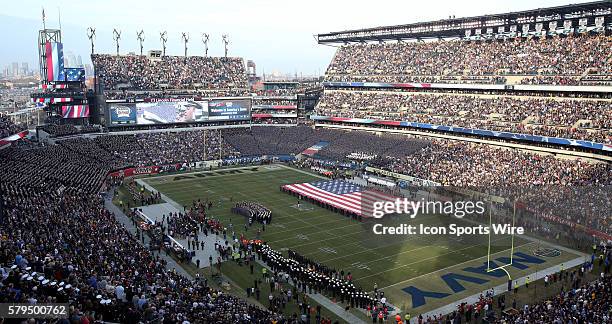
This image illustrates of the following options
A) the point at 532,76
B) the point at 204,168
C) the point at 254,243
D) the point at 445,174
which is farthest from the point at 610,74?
the point at 204,168

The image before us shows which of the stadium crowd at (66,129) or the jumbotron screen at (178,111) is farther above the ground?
the jumbotron screen at (178,111)

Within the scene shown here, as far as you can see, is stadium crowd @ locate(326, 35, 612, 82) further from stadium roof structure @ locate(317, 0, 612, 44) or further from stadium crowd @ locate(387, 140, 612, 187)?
stadium crowd @ locate(387, 140, 612, 187)

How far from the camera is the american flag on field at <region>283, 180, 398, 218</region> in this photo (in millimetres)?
34875

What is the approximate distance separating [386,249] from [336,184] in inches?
566

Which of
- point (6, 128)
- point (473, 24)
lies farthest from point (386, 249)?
point (473, 24)

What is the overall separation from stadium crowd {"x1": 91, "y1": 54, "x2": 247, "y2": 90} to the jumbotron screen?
527 cm

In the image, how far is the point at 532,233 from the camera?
30.1 m

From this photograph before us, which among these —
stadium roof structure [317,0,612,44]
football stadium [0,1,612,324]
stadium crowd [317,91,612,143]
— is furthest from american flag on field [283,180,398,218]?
stadium roof structure [317,0,612,44]

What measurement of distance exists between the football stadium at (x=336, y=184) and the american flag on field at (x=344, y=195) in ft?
0.80

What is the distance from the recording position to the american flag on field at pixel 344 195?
3488 centimetres

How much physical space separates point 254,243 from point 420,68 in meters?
42.0

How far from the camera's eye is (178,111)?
65.6 m

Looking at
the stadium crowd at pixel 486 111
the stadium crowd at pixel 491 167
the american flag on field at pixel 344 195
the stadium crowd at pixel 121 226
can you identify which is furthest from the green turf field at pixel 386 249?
the stadium crowd at pixel 486 111

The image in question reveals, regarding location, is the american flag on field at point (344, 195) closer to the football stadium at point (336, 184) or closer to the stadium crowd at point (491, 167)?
the football stadium at point (336, 184)
